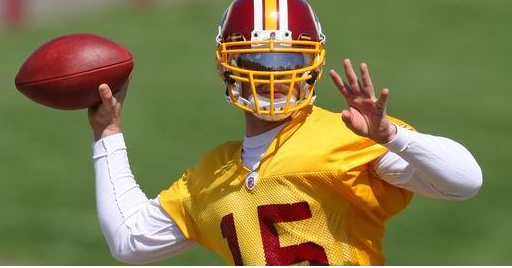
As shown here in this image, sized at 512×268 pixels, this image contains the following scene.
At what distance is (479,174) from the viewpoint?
4.16 meters

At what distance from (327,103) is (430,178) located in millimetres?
5650

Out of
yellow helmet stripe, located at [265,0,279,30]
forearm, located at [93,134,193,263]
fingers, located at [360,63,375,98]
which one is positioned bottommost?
forearm, located at [93,134,193,263]

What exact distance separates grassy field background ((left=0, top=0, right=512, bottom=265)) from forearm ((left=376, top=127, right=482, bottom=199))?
3621 mm

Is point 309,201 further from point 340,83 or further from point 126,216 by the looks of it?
point 126,216

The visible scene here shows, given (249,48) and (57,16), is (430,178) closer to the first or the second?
(249,48)

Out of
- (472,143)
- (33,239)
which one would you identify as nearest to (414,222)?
(472,143)

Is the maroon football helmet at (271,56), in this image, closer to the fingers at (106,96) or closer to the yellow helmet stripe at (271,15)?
the yellow helmet stripe at (271,15)

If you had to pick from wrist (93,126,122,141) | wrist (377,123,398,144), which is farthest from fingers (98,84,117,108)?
wrist (377,123,398,144)

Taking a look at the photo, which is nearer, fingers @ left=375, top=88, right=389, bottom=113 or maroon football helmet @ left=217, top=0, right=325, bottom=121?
fingers @ left=375, top=88, right=389, bottom=113

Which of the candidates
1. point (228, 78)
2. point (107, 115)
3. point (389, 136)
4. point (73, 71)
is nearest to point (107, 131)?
point (107, 115)

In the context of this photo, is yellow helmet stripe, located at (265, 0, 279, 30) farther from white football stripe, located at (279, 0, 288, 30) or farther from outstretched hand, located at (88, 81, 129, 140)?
outstretched hand, located at (88, 81, 129, 140)

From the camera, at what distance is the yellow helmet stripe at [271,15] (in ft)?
14.3

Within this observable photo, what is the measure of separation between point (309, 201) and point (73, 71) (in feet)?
2.90

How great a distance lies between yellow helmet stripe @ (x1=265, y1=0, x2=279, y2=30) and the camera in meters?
4.36
